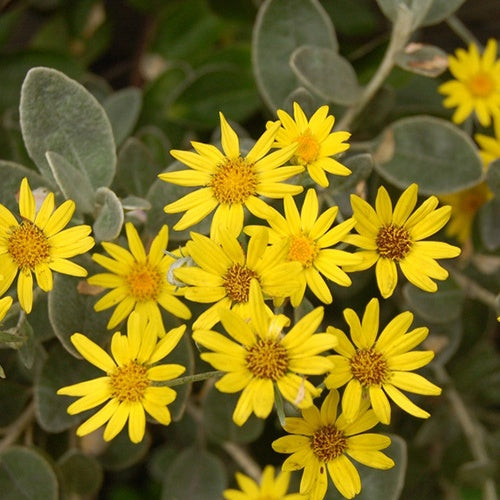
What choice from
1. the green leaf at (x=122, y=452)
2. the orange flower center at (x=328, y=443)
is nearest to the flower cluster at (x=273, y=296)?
the orange flower center at (x=328, y=443)

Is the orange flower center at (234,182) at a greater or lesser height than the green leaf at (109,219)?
greater

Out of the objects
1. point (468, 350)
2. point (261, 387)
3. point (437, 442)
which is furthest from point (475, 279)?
point (261, 387)

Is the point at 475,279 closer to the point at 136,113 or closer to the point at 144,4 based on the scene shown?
the point at 136,113

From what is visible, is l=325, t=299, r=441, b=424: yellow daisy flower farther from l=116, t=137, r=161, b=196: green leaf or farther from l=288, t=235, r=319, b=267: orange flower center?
l=116, t=137, r=161, b=196: green leaf

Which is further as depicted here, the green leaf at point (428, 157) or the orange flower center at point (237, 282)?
the green leaf at point (428, 157)

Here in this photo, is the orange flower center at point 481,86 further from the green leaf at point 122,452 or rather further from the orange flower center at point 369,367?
the green leaf at point 122,452

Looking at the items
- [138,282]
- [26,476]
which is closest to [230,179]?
[138,282]

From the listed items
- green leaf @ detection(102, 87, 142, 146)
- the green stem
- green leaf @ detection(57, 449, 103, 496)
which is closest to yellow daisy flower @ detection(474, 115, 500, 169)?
green leaf @ detection(102, 87, 142, 146)
